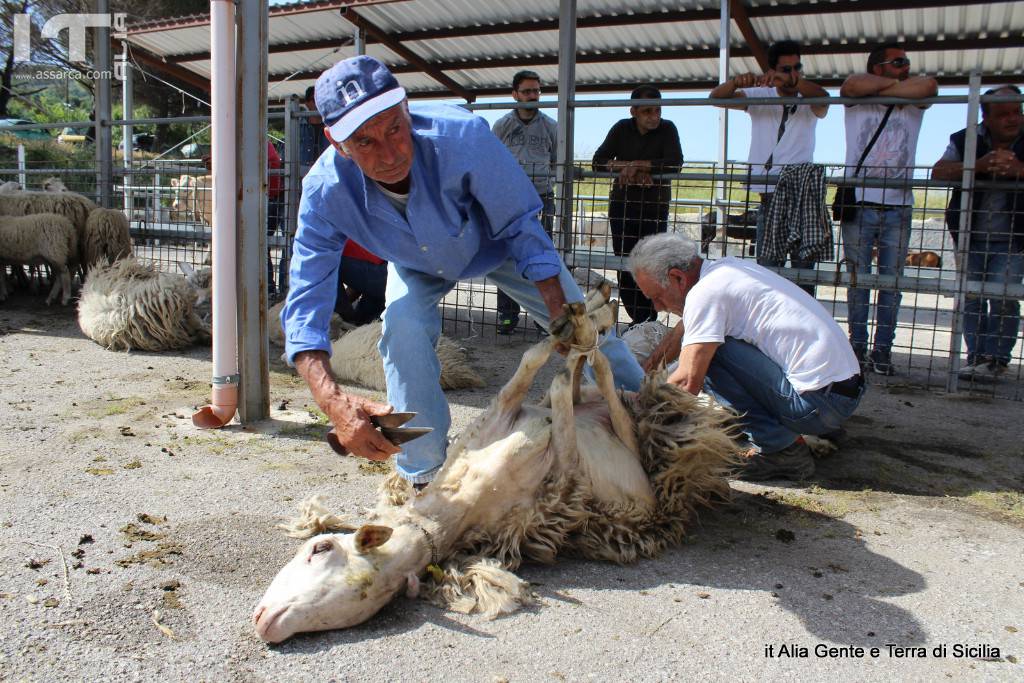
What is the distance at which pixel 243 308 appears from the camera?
4.55 meters

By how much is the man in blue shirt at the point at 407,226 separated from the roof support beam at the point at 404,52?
756 cm

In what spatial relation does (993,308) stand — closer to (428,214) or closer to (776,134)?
(776,134)

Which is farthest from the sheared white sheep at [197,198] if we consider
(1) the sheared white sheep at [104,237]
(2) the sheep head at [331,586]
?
(2) the sheep head at [331,586]

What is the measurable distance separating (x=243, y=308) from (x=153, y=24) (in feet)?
28.7

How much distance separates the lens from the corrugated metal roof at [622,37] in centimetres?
842

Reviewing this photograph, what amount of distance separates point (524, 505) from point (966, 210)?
4235 millimetres

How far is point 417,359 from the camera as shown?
320 centimetres

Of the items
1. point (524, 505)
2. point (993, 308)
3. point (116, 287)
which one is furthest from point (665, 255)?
point (116, 287)

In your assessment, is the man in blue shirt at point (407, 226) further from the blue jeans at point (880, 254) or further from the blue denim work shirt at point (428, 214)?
the blue jeans at point (880, 254)

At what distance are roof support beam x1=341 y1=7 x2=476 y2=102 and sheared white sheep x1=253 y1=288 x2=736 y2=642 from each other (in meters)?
8.04

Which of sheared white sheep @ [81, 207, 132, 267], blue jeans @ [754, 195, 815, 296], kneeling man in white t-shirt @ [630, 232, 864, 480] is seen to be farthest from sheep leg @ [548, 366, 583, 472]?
sheared white sheep @ [81, 207, 132, 267]

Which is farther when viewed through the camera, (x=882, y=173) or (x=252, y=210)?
(x=882, y=173)

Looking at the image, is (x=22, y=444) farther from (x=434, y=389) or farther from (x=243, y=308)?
(x=434, y=389)


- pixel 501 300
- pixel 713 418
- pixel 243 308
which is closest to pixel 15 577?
pixel 243 308
